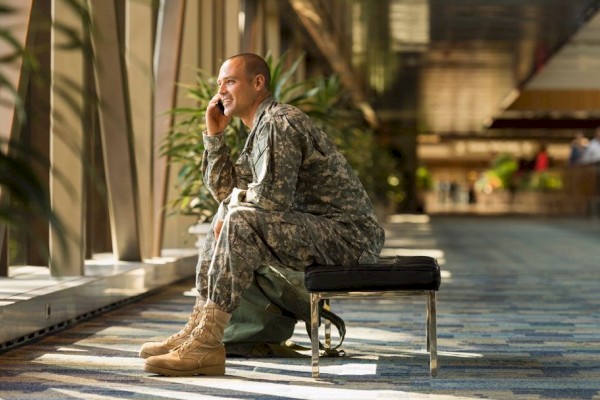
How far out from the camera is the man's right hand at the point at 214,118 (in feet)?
11.8

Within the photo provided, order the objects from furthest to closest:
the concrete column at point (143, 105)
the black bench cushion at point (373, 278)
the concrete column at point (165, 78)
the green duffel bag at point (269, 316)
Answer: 1. the concrete column at point (165, 78)
2. the concrete column at point (143, 105)
3. the green duffel bag at point (269, 316)
4. the black bench cushion at point (373, 278)

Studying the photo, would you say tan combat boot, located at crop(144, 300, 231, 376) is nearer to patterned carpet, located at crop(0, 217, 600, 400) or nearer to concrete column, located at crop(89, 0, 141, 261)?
patterned carpet, located at crop(0, 217, 600, 400)

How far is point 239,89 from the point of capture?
3607mm

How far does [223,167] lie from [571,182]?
21.8m

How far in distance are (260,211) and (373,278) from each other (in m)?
0.39

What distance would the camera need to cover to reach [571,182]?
2466cm

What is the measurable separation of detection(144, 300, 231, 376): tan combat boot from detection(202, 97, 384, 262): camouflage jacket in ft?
1.16

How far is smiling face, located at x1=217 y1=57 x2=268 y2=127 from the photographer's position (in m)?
3.60

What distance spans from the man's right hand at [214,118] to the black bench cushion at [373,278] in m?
0.59

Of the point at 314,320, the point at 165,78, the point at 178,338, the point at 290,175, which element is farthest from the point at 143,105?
the point at 314,320

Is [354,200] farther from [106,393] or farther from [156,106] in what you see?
[156,106]

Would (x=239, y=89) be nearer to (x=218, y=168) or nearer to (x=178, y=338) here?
(x=218, y=168)

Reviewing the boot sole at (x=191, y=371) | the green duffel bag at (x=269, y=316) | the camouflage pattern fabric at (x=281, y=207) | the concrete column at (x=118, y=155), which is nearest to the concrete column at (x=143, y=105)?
the concrete column at (x=118, y=155)

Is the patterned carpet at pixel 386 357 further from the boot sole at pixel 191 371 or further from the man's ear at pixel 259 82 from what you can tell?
the man's ear at pixel 259 82
